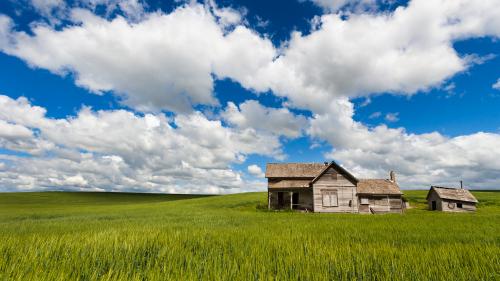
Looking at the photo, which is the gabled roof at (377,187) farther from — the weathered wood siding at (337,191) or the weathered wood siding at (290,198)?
the weathered wood siding at (290,198)

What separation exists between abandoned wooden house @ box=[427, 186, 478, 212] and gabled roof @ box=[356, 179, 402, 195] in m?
8.74

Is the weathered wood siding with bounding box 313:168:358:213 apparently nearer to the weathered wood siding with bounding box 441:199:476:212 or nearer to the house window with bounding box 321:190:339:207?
the house window with bounding box 321:190:339:207

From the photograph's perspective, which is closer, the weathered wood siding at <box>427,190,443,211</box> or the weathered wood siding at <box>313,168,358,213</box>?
the weathered wood siding at <box>313,168,358,213</box>

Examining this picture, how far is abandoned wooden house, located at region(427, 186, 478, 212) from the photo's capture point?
134ft

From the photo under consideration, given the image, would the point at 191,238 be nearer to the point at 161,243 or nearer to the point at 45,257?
the point at 161,243

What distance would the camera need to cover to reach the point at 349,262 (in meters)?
5.39

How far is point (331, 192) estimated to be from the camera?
116 ft

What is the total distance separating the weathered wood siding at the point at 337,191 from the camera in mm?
35000

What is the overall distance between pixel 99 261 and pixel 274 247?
4199 mm

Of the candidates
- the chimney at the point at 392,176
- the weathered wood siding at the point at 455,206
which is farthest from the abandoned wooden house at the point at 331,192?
the weathered wood siding at the point at 455,206

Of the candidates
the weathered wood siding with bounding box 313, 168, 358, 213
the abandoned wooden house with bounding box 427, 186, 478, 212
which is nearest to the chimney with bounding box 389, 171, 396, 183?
the abandoned wooden house with bounding box 427, 186, 478, 212

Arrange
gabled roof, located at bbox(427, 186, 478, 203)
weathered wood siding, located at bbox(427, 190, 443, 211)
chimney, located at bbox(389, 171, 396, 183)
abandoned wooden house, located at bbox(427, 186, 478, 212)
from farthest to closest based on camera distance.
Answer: chimney, located at bbox(389, 171, 396, 183)
gabled roof, located at bbox(427, 186, 478, 203)
weathered wood siding, located at bbox(427, 190, 443, 211)
abandoned wooden house, located at bbox(427, 186, 478, 212)

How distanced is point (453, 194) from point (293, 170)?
86.7 ft

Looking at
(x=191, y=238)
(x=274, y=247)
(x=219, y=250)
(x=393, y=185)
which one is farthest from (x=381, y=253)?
(x=393, y=185)
